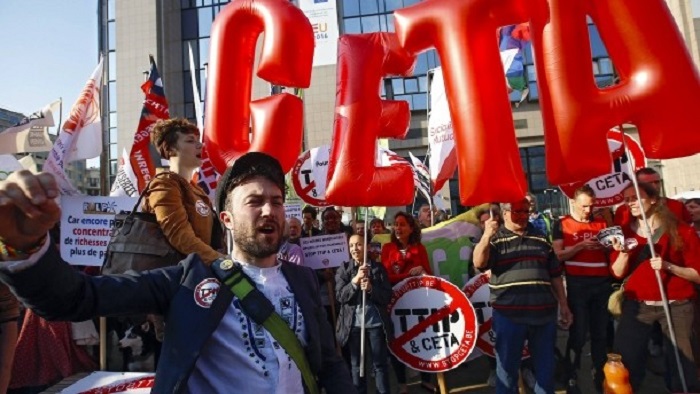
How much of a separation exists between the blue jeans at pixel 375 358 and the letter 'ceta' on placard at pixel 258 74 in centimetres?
172

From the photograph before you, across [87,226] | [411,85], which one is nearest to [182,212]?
[87,226]

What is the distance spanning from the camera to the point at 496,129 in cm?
352

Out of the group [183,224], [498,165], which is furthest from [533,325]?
[183,224]

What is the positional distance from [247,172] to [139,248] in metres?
1.14

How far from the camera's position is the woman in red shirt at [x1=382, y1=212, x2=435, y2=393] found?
506 centimetres

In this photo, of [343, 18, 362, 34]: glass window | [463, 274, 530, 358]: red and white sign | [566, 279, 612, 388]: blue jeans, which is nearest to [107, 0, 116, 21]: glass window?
[343, 18, 362, 34]: glass window

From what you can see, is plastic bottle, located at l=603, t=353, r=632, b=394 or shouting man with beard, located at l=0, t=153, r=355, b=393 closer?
shouting man with beard, located at l=0, t=153, r=355, b=393

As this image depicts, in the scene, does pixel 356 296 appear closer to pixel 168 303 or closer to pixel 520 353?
pixel 520 353

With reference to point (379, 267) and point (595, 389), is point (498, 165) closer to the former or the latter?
point (379, 267)

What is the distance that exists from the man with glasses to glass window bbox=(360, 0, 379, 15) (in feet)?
76.5

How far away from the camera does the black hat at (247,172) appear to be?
1725 millimetres

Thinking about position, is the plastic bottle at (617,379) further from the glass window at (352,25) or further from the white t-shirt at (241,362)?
the glass window at (352,25)

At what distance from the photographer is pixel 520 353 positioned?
393 centimetres

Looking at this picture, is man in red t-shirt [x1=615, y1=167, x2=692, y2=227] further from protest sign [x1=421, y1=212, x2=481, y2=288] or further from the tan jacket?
the tan jacket
